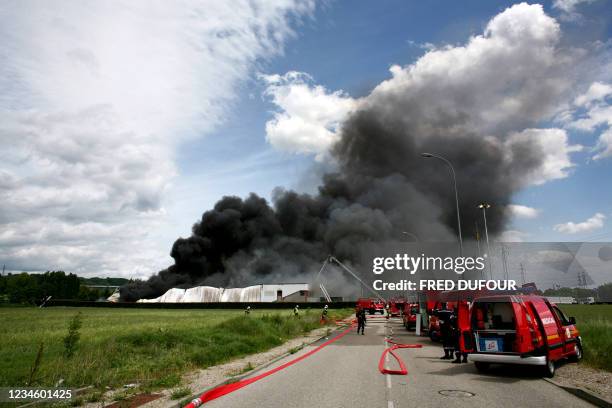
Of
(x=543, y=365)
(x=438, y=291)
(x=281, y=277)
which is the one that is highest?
(x=281, y=277)

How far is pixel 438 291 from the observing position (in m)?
24.1

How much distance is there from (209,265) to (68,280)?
199 feet

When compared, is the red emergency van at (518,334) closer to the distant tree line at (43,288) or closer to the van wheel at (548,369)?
the van wheel at (548,369)

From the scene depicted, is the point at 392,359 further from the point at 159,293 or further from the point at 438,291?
the point at 159,293

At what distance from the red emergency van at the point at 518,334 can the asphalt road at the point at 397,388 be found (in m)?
0.51

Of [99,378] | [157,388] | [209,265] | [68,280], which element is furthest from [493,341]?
[68,280]

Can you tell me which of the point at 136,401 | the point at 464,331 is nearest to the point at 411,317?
the point at 464,331

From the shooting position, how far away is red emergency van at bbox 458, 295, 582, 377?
32.1 feet

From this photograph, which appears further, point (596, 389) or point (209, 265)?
point (209, 265)

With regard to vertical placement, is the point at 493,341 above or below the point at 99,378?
above

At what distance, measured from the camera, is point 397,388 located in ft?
28.0

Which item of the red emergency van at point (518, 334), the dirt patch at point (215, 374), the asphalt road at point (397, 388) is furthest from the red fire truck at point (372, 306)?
the asphalt road at point (397, 388)

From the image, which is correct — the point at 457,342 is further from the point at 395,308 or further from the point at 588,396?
the point at 395,308

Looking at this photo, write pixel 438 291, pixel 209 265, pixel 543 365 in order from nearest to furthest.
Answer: pixel 543 365 < pixel 438 291 < pixel 209 265
